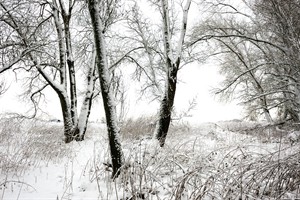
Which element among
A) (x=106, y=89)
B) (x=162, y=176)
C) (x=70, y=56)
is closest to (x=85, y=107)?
(x=70, y=56)

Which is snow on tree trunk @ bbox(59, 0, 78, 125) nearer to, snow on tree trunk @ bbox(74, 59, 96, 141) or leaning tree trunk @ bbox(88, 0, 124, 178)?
snow on tree trunk @ bbox(74, 59, 96, 141)

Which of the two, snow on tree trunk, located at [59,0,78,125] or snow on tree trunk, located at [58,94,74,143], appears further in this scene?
snow on tree trunk, located at [59,0,78,125]

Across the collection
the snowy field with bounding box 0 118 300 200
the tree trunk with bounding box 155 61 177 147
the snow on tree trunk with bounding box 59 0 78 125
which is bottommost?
the snowy field with bounding box 0 118 300 200

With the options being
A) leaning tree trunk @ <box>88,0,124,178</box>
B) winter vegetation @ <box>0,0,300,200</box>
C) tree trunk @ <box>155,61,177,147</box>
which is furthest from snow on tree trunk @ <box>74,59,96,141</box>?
leaning tree trunk @ <box>88,0,124,178</box>

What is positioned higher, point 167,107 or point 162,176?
point 167,107

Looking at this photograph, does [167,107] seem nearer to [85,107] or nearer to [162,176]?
[162,176]

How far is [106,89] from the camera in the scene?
140 inches

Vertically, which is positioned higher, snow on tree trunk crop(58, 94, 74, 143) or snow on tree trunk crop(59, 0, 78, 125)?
snow on tree trunk crop(59, 0, 78, 125)

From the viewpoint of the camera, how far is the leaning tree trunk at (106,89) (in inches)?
139

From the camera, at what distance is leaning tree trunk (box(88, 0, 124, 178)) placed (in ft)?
11.6

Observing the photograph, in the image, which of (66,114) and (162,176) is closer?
(162,176)

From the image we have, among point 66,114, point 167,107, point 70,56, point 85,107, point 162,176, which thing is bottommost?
point 162,176

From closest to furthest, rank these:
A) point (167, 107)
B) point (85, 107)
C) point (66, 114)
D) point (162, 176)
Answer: point (162, 176) < point (167, 107) < point (66, 114) < point (85, 107)

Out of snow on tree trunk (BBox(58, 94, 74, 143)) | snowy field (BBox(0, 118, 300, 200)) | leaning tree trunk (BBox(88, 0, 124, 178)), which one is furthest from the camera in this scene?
snow on tree trunk (BBox(58, 94, 74, 143))
